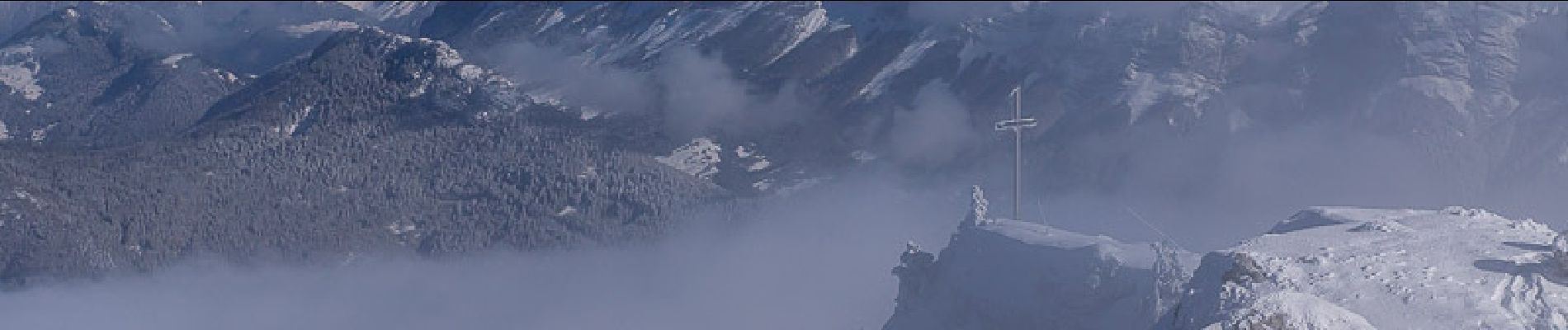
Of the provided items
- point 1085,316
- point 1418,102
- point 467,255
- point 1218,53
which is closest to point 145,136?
point 467,255

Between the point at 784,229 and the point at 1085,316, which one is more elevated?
the point at 1085,316

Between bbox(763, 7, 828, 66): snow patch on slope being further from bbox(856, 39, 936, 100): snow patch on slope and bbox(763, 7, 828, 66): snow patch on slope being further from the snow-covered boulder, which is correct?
the snow-covered boulder

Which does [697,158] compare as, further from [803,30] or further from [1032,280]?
[1032,280]

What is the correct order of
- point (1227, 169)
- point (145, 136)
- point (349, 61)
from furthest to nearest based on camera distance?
point (145, 136) < point (349, 61) < point (1227, 169)

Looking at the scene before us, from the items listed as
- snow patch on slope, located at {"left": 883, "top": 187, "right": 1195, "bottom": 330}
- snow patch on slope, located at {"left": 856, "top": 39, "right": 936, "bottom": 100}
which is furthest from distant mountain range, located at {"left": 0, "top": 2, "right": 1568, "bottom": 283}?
snow patch on slope, located at {"left": 883, "top": 187, "right": 1195, "bottom": 330}

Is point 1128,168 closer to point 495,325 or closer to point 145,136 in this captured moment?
point 495,325

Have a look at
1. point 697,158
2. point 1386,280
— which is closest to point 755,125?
point 697,158

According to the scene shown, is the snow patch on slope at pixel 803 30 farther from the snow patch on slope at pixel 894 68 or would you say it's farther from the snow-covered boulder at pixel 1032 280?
the snow-covered boulder at pixel 1032 280

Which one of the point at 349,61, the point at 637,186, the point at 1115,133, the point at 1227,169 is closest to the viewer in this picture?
the point at 1227,169
